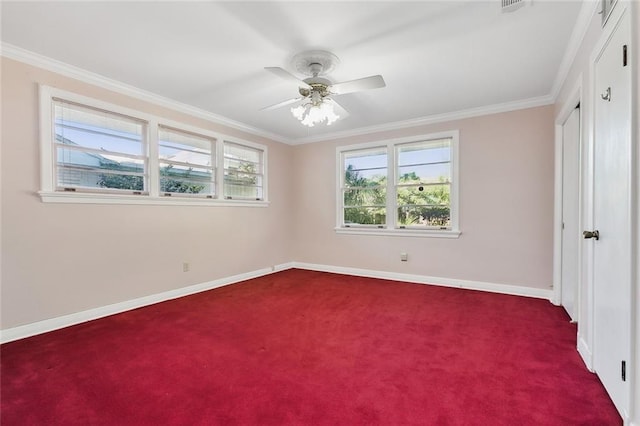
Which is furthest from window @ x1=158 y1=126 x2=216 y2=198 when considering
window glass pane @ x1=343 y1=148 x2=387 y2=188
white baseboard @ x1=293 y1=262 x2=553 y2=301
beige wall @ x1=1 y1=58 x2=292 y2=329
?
white baseboard @ x1=293 y1=262 x2=553 y2=301

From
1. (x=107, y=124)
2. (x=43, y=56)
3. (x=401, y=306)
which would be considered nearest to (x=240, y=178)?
(x=107, y=124)

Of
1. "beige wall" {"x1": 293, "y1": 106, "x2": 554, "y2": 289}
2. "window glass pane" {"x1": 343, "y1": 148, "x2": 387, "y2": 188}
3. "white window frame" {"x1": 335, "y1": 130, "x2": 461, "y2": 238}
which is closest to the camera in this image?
"beige wall" {"x1": 293, "y1": 106, "x2": 554, "y2": 289}

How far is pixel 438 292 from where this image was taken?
4.02 meters

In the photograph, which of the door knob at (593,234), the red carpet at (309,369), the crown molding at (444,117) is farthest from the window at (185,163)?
the door knob at (593,234)

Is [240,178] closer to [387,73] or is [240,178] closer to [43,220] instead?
[43,220]

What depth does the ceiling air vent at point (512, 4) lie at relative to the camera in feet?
6.32

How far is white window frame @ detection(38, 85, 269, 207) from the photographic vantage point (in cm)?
279

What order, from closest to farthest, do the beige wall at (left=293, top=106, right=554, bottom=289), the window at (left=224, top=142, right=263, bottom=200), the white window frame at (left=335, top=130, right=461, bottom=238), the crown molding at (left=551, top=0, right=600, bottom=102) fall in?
the crown molding at (left=551, top=0, right=600, bottom=102) → the beige wall at (left=293, top=106, right=554, bottom=289) → the white window frame at (left=335, top=130, right=461, bottom=238) → the window at (left=224, top=142, right=263, bottom=200)

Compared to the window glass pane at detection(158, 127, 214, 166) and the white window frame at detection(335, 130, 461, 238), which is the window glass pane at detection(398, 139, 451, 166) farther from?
the window glass pane at detection(158, 127, 214, 166)

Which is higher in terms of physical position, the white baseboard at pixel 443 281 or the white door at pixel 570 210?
the white door at pixel 570 210

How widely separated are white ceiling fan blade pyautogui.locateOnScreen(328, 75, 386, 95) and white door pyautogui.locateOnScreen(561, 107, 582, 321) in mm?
2060

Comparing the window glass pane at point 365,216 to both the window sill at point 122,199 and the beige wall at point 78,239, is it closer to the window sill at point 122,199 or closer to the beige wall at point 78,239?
the window sill at point 122,199

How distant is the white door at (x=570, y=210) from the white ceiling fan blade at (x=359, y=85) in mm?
2060

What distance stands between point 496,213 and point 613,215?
2.53m
